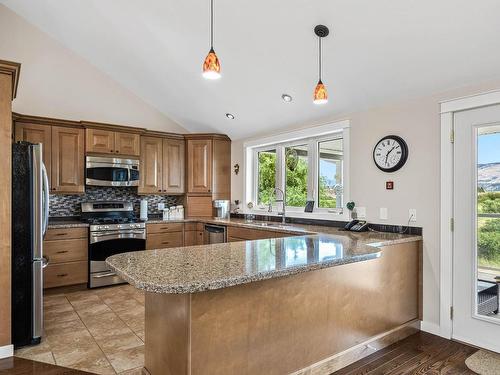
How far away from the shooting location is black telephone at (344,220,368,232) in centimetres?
331

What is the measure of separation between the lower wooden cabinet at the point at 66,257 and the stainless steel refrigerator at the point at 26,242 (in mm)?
1414

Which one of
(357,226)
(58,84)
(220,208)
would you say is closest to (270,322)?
(357,226)

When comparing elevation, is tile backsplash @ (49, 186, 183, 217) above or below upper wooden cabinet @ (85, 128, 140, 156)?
below

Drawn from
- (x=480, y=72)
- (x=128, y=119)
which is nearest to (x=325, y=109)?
(x=480, y=72)

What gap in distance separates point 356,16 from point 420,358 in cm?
260

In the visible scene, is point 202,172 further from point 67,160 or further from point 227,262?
point 227,262

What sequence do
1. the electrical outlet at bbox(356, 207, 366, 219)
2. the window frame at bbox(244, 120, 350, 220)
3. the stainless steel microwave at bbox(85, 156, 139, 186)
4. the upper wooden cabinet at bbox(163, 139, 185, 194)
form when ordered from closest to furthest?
the electrical outlet at bbox(356, 207, 366, 219) → the window frame at bbox(244, 120, 350, 220) → the stainless steel microwave at bbox(85, 156, 139, 186) → the upper wooden cabinet at bbox(163, 139, 185, 194)

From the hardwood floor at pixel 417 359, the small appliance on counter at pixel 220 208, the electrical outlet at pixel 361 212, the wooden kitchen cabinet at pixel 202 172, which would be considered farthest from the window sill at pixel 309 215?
the hardwood floor at pixel 417 359

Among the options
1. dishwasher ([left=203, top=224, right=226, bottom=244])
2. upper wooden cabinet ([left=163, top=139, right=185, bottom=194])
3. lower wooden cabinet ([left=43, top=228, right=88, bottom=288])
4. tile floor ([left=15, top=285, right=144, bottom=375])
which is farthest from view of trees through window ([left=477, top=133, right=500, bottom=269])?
lower wooden cabinet ([left=43, top=228, right=88, bottom=288])

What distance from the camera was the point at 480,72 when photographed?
2592 mm

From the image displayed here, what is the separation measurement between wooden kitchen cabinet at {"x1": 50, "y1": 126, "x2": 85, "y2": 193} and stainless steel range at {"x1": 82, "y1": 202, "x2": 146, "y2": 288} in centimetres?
38

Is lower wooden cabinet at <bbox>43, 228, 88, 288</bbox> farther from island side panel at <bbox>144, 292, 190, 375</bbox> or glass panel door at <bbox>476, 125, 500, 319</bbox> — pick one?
glass panel door at <bbox>476, 125, 500, 319</bbox>

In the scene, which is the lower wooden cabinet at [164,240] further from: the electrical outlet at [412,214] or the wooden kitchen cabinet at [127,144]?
the electrical outlet at [412,214]

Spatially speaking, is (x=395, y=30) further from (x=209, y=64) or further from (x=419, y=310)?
(x=419, y=310)
